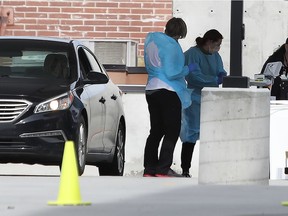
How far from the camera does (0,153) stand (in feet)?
50.6

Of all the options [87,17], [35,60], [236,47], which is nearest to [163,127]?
[35,60]

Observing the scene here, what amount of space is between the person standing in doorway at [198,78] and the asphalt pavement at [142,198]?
258cm

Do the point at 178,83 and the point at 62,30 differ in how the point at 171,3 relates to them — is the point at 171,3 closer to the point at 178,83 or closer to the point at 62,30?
the point at 62,30

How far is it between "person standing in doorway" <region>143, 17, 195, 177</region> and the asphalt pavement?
48.0 inches

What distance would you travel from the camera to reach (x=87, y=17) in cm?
2439

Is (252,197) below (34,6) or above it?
below

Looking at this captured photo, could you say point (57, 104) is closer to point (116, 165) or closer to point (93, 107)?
point (93, 107)

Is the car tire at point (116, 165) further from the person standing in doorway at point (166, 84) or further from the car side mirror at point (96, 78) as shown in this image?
the car side mirror at point (96, 78)

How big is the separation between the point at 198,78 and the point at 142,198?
5.51 meters

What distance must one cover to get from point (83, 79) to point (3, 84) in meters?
1.03

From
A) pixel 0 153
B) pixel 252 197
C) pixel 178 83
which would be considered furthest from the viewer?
pixel 178 83

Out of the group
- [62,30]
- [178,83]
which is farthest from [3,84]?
[62,30]

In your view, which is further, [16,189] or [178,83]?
[178,83]

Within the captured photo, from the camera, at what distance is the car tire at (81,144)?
15.7 m
